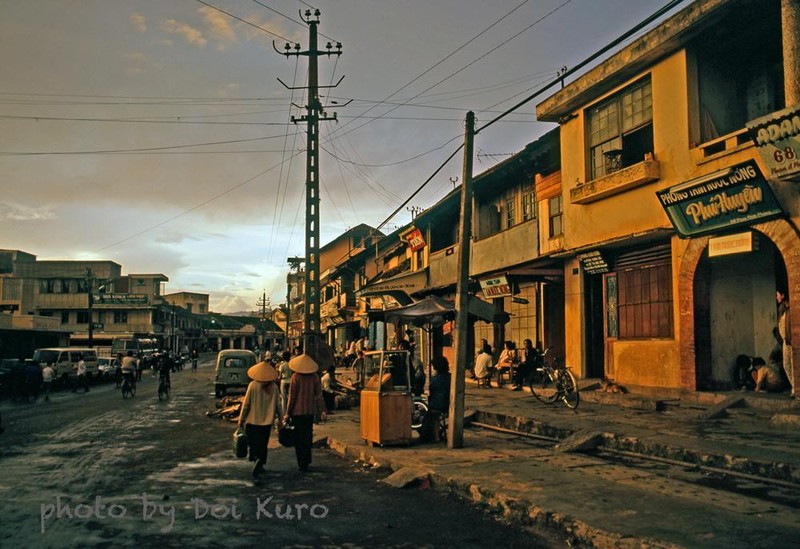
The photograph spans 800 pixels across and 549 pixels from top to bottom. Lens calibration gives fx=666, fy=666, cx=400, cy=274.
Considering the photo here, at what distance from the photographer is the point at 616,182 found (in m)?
15.3

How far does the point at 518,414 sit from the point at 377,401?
12.6 feet

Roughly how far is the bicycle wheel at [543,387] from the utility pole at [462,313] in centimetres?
464

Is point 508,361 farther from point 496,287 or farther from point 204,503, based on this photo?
point 204,503

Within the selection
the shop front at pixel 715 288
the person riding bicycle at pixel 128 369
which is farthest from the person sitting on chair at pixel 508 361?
the person riding bicycle at pixel 128 369

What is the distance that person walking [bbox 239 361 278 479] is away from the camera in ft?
31.1

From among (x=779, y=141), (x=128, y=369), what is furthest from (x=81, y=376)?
(x=779, y=141)

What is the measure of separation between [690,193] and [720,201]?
641 millimetres

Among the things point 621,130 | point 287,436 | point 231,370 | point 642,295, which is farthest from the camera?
point 231,370

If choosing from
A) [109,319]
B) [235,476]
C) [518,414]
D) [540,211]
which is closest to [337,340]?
[109,319]

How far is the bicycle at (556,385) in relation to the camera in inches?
575

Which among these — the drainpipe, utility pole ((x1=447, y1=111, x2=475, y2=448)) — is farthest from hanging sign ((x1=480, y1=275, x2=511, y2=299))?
the drainpipe

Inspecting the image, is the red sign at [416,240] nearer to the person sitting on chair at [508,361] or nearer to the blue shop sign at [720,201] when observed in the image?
the person sitting on chair at [508,361]

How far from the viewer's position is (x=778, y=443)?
916cm

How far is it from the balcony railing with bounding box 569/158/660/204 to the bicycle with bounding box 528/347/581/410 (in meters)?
3.96
